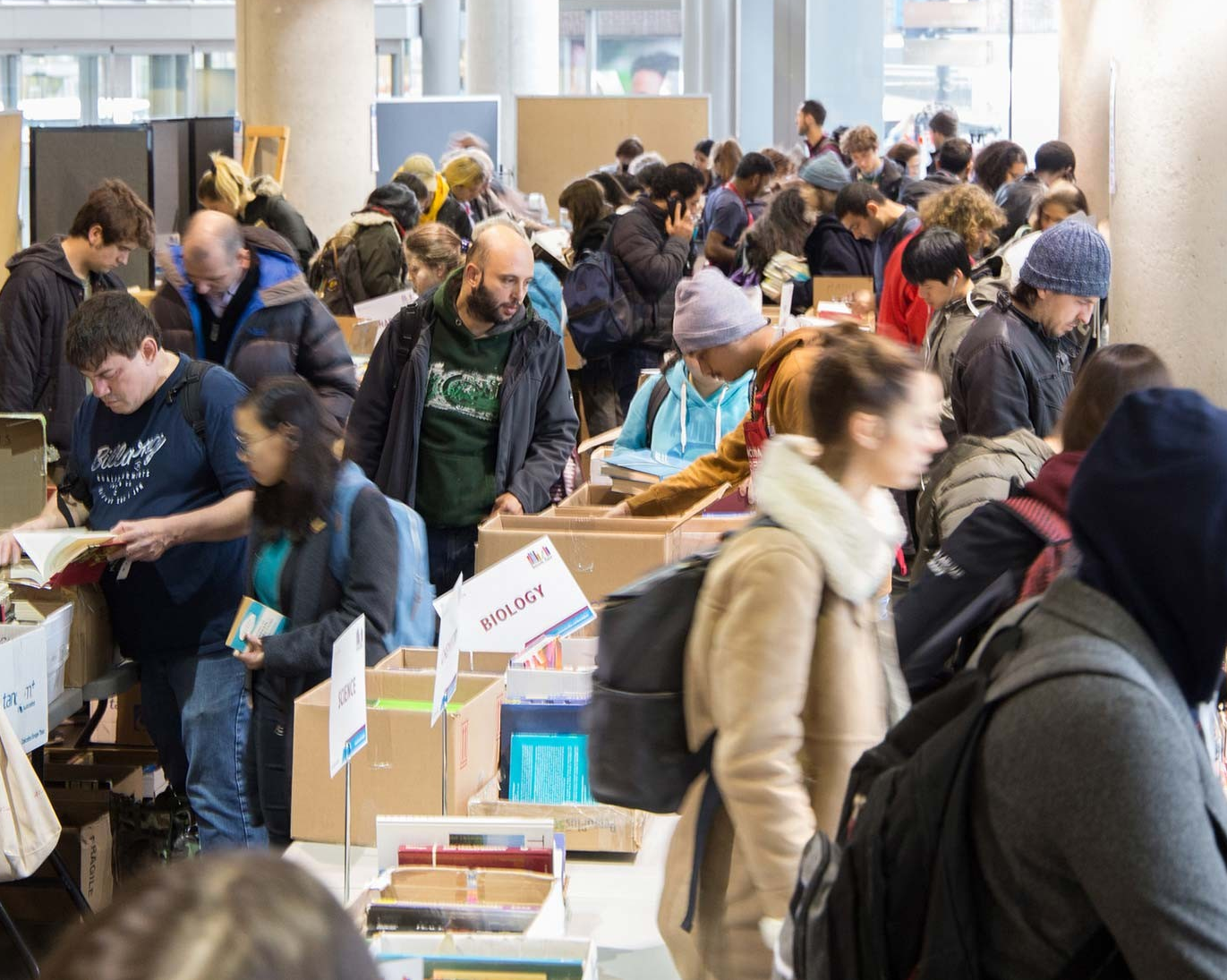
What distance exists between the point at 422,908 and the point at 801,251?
19.4 feet

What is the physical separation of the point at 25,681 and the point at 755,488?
2.07m

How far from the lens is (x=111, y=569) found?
3744 millimetres

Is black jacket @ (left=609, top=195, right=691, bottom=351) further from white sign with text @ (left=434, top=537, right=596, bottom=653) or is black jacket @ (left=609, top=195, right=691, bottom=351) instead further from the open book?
white sign with text @ (left=434, top=537, right=596, bottom=653)

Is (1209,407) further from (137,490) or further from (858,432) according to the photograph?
(137,490)

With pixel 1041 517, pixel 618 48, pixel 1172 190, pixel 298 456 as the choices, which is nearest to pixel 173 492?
pixel 298 456

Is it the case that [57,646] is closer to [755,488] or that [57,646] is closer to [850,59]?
[755,488]

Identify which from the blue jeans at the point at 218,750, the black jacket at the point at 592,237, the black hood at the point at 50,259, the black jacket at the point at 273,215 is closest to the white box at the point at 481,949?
the blue jeans at the point at 218,750

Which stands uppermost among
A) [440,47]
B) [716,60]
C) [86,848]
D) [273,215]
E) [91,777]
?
[440,47]

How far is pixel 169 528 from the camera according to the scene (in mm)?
3578

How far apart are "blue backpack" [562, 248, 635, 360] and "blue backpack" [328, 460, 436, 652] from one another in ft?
11.2

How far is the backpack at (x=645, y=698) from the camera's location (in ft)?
6.57

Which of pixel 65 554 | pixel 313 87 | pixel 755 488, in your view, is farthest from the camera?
pixel 313 87

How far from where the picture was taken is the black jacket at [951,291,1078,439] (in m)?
3.76

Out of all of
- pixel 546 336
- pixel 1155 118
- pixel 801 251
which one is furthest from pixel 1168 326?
pixel 801 251
